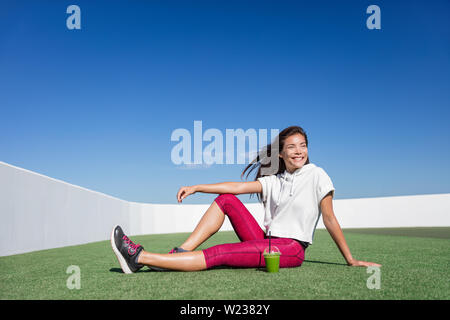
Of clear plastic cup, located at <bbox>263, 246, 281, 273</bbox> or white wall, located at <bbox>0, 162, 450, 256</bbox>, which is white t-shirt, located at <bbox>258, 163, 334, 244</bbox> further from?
white wall, located at <bbox>0, 162, 450, 256</bbox>

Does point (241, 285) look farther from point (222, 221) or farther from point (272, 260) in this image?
point (222, 221)

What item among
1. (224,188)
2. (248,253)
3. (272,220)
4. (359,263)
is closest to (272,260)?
(248,253)

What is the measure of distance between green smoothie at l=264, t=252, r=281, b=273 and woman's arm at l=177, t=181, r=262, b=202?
0.59 meters

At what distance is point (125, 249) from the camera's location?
2.46 m

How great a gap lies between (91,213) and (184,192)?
7496 mm

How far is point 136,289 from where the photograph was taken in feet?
6.61

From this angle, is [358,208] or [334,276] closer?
[334,276]

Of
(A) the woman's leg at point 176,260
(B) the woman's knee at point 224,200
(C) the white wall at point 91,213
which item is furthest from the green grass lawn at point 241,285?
(C) the white wall at point 91,213

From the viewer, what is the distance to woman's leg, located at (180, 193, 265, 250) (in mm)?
2787

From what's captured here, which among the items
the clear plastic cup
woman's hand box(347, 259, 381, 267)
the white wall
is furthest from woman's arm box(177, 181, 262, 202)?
the white wall

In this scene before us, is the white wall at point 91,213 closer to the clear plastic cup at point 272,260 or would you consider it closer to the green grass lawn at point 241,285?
the green grass lawn at point 241,285

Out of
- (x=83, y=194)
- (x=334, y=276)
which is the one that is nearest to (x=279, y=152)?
(x=334, y=276)
